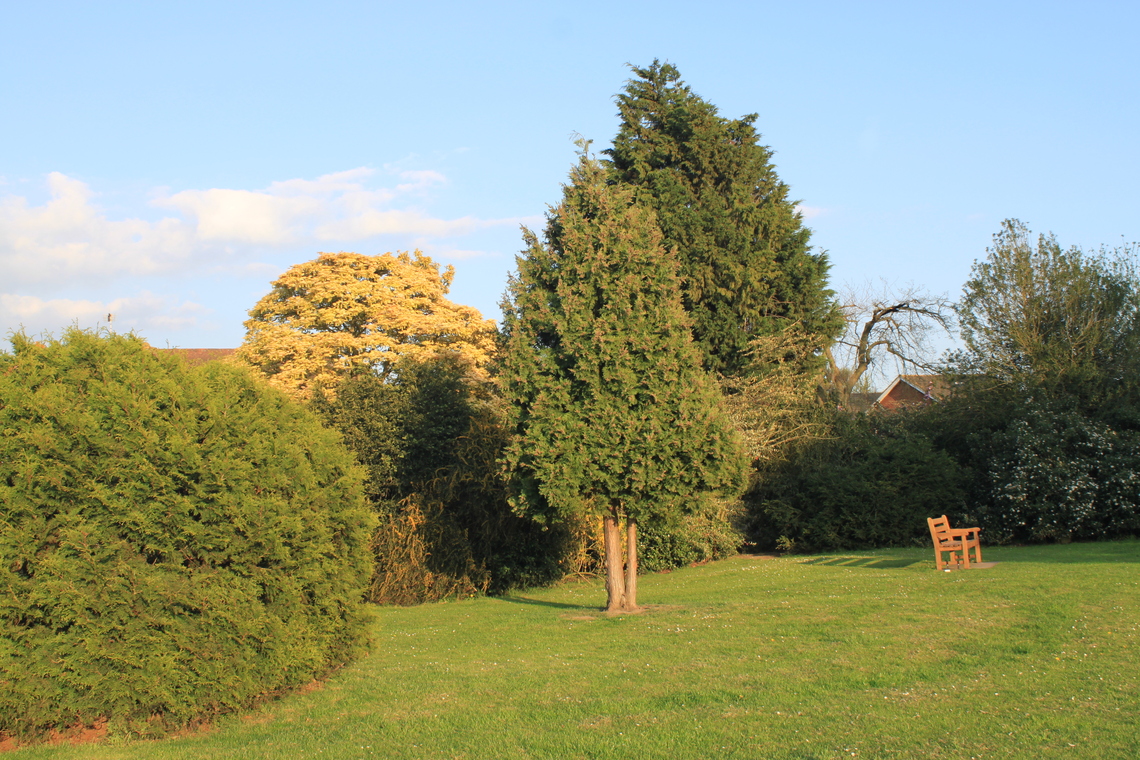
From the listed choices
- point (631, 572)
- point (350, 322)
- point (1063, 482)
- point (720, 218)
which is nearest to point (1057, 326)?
point (1063, 482)

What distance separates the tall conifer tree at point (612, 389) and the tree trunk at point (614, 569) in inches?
16.1

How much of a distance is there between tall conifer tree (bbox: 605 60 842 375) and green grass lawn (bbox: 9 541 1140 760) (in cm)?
1192

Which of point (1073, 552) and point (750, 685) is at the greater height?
point (750, 685)

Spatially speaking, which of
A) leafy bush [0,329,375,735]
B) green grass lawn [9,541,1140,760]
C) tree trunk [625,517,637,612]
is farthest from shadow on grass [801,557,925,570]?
leafy bush [0,329,375,735]

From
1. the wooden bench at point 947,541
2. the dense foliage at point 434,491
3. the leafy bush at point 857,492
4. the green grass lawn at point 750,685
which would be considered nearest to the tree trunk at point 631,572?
the green grass lawn at point 750,685

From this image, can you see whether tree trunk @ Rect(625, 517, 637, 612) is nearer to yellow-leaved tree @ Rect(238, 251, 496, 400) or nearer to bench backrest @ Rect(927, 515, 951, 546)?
bench backrest @ Rect(927, 515, 951, 546)

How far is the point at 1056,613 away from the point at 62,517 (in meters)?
9.74

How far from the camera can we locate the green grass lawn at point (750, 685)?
5523mm

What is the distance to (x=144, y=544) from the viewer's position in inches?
257

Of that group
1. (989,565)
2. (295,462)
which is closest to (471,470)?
(295,462)

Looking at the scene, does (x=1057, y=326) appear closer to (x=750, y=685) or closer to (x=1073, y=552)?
(x=1073, y=552)

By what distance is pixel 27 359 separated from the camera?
7000 millimetres

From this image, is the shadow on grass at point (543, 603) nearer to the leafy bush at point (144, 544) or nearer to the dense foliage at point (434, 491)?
the dense foliage at point (434, 491)

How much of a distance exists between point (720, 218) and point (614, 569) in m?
14.1
